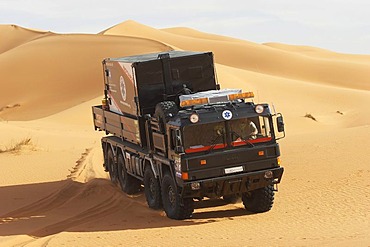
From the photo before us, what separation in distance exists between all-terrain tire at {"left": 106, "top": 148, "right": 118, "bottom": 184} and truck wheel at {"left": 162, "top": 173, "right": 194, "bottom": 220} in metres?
5.08

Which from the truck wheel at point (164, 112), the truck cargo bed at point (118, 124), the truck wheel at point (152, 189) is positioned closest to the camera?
the truck wheel at point (164, 112)

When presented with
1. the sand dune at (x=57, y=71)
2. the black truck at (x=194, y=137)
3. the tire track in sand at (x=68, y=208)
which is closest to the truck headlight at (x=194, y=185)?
the black truck at (x=194, y=137)

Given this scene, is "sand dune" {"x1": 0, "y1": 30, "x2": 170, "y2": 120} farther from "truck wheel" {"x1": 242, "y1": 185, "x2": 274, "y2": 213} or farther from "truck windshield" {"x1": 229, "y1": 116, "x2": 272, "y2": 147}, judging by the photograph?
"truck windshield" {"x1": 229, "y1": 116, "x2": 272, "y2": 147}

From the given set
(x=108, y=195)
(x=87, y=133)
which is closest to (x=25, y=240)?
(x=108, y=195)

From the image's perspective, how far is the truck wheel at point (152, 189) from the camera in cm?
1619

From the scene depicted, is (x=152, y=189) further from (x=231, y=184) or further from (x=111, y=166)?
(x=111, y=166)

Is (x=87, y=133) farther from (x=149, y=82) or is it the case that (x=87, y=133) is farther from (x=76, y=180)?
(x=149, y=82)

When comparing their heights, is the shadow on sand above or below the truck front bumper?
below

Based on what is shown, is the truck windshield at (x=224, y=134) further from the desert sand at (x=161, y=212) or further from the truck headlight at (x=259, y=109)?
the desert sand at (x=161, y=212)

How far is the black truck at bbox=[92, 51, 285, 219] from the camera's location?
14.4 m

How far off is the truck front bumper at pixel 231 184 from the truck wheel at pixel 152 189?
1.79 metres

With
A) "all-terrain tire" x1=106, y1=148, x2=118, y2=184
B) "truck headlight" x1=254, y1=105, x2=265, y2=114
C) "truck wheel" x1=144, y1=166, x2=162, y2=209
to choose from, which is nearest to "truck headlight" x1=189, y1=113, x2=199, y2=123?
"truck headlight" x1=254, y1=105, x2=265, y2=114

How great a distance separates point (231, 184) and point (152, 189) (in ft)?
8.19

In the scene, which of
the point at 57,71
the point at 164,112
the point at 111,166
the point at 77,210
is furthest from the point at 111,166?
the point at 57,71
